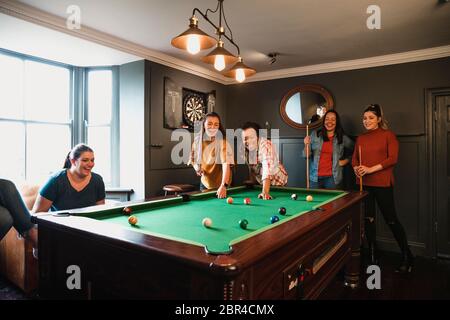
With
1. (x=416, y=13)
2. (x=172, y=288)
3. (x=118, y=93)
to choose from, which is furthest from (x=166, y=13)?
(x=172, y=288)

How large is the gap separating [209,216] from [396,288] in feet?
6.83

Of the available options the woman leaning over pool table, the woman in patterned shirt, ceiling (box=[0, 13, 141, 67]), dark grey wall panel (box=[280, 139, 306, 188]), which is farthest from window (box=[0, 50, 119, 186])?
dark grey wall panel (box=[280, 139, 306, 188])

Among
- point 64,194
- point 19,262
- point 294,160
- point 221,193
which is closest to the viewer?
point 64,194

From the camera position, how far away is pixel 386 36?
3.37 m

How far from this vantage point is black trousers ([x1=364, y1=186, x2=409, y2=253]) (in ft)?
10.8

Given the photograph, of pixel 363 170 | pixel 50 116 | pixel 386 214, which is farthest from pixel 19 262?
pixel 386 214

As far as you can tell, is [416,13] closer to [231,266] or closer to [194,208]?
[194,208]

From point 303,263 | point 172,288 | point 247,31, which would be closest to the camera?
point 172,288

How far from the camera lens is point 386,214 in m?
3.36

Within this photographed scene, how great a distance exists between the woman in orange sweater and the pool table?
1360 mm

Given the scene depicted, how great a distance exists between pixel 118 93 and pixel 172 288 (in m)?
3.61
